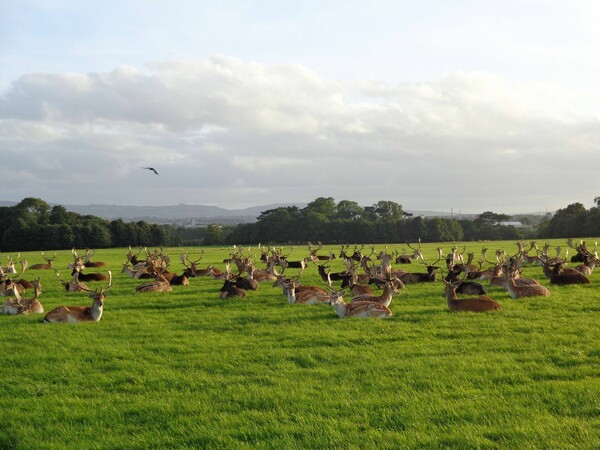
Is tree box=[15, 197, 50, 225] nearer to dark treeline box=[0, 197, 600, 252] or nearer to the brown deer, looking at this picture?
dark treeline box=[0, 197, 600, 252]

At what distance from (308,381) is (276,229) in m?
64.7

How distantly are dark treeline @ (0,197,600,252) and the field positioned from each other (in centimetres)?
5317

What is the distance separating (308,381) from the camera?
6844 millimetres

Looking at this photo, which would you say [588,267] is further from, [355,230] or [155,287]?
[355,230]

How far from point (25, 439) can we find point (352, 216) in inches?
3193

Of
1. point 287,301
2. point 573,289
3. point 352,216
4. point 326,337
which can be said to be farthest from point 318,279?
point 352,216

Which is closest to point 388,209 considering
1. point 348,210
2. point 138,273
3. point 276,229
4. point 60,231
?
point 348,210

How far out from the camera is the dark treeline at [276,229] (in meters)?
60.8

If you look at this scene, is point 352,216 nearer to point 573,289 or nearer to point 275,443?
point 573,289

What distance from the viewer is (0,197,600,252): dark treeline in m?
A: 60.8

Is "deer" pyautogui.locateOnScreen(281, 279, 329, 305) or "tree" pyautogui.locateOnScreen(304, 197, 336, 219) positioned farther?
"tree" pyautogui.locateOnScreen(304, 197, 336, 219)

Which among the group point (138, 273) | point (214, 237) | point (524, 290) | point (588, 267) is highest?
point (214, 237)

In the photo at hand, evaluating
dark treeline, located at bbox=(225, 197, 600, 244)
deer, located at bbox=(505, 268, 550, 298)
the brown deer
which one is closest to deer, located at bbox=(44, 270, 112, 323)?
the brown deer

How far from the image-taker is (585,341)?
840 cm
